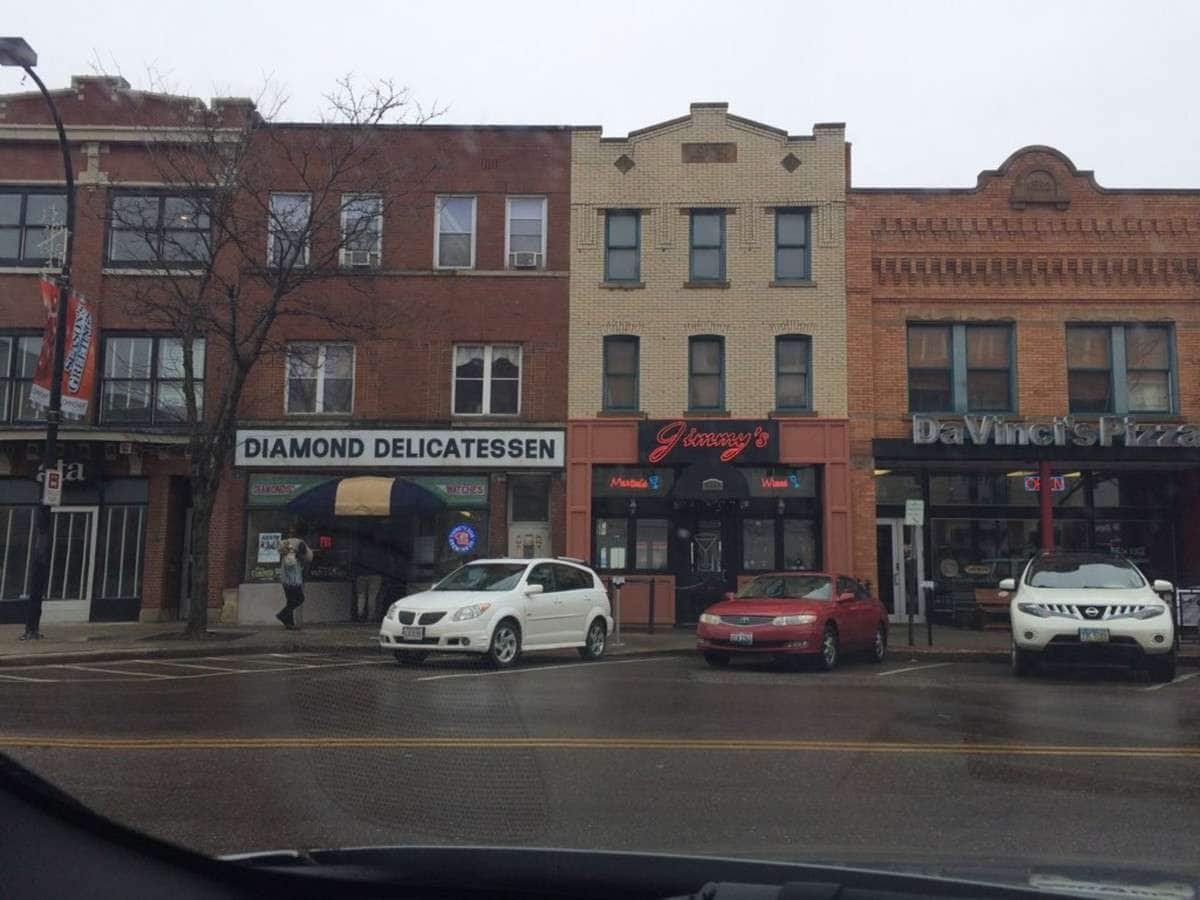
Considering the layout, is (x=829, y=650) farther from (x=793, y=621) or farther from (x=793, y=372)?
(x=793, y=372)

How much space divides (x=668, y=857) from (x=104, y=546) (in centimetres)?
2264

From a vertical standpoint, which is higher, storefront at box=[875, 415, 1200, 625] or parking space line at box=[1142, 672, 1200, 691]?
storefront at box=[875, 415, 1200, 625]

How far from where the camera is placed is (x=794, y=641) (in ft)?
50.7

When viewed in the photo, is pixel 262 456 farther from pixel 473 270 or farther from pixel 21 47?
pixel 21 47

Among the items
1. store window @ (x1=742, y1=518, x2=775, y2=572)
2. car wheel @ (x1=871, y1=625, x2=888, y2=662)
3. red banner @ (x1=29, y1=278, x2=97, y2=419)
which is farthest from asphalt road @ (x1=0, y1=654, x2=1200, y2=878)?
store window @ (x1=742, y1=518, x2=775, y2=572)

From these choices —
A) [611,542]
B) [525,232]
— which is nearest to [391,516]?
[611,542]

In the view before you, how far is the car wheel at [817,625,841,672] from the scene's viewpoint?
15.9 meters

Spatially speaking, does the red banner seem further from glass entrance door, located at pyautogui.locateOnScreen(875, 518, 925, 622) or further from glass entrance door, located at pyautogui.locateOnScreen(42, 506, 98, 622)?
glass entrance door, located at pyautogui.locateOnScreen(875, 518, 925, 622)

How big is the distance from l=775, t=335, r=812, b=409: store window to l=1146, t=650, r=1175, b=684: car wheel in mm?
9891

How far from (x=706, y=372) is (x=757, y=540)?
12.2 ft

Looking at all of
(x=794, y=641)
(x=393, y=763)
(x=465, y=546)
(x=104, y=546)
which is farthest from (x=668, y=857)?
(x=104, y=546)

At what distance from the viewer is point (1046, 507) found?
22688 millimetres

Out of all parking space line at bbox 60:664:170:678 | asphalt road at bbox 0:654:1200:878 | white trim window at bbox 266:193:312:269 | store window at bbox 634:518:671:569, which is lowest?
parking space line at bbox 60:664:170:678

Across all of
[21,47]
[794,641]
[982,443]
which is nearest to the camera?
[21,47]
